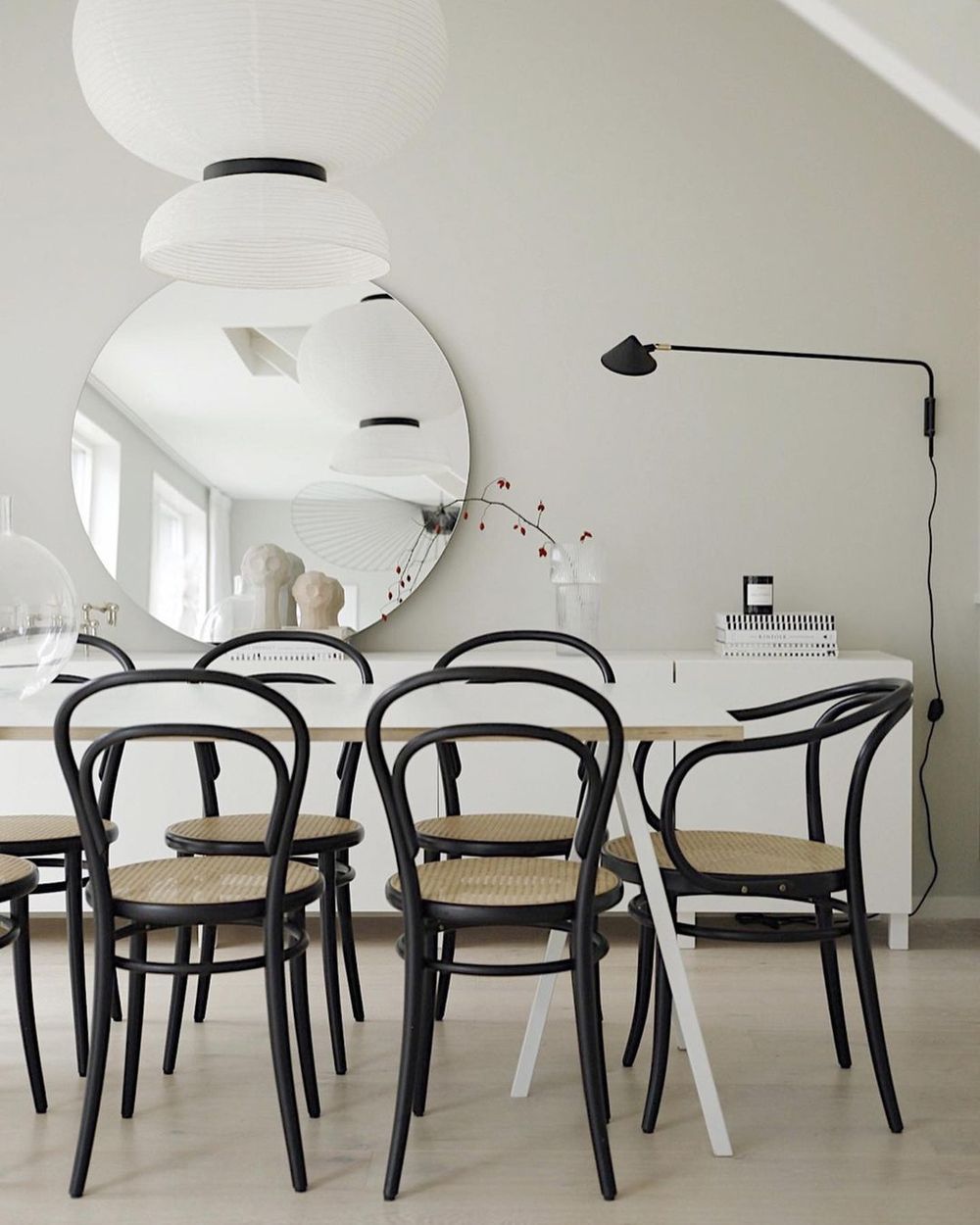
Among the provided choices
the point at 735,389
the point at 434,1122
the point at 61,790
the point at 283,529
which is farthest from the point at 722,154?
the point at 434,1122

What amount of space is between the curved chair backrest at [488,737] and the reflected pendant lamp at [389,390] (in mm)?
1959

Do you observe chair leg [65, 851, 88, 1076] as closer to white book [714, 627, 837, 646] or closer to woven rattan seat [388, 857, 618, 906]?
woven rattan seat [388, 857, 618, 906]

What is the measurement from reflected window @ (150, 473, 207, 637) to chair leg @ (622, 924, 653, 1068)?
1919mm

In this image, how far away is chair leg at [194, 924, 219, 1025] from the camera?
2.91 m

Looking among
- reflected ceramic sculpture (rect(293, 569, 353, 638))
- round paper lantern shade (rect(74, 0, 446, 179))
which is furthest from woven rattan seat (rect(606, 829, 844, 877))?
reflected ceramic sculpture (rect(293, 569, 353, 638))

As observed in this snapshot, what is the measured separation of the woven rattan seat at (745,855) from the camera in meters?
2.36

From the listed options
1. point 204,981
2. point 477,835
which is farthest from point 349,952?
point 477,835

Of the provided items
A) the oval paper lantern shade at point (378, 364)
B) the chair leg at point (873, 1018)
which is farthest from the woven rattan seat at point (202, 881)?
the oval paper lantern shade at point (378, 364)

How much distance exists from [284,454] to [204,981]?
166 centimetres

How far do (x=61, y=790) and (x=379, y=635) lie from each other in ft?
3.35

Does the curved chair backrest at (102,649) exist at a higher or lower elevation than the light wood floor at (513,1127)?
higher

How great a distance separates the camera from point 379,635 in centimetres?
410

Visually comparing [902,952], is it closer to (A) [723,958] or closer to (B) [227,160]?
(A) [723,958]

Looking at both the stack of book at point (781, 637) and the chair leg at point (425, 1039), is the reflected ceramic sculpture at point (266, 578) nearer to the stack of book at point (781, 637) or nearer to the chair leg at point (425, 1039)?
the stack of book at point (781, 637)
